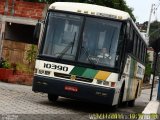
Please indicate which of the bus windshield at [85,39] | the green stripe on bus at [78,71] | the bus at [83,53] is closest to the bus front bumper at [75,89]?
the bus at [83,53]

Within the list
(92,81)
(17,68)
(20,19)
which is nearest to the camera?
(92,81)

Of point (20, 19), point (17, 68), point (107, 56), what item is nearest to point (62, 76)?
point (107, 56)

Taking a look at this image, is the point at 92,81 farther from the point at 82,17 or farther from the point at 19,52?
the point at 19,52

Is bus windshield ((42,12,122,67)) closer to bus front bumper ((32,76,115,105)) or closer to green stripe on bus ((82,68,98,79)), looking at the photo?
green stripe on bus ((82,68,98,79))

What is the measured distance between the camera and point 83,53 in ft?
50.1

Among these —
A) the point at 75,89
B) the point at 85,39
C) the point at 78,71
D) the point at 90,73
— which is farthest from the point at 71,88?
the point at 85,39

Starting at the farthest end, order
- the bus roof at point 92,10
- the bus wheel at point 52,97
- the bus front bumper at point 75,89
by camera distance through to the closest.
A: the bus wheel at point 52,97
the bus roof at point 92,10
the bus front bumper at point 75,89

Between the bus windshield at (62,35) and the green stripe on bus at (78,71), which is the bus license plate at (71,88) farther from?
the bus windshield at (62,35)

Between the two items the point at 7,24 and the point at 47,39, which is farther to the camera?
the point at 7,24

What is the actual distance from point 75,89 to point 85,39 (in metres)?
1.45

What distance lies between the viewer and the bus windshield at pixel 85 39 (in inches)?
599

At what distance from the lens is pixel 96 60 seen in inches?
597

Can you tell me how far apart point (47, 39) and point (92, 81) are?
1813mm

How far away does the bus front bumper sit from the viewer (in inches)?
591
